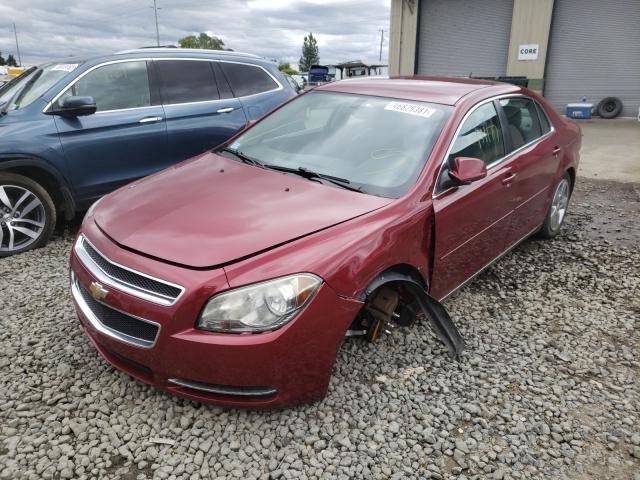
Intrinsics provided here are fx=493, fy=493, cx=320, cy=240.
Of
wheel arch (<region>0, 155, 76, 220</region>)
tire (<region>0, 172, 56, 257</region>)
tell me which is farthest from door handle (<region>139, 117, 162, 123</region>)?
tire (<region>0, 172, 56, 257</region>)

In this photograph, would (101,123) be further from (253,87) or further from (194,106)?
(253,87)

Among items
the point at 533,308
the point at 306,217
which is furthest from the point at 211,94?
the point at 533,308

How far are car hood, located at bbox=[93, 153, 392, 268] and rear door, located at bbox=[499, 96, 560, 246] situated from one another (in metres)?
1.67

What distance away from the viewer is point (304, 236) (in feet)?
7.71

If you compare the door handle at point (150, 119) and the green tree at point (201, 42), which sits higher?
the green tree at point (201, 42)

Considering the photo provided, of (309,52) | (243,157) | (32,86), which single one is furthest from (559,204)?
(309,52)

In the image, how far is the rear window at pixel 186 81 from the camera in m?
5.26

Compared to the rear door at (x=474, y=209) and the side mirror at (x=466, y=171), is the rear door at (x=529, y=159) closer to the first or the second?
the rear door at (x=474, y=209)

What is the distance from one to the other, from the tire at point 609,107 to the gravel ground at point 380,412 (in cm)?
1573

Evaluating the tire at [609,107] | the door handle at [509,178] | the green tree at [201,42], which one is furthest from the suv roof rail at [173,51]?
the green tree at [201,42]

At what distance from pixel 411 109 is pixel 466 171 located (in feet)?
2.15

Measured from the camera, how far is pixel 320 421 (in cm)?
245

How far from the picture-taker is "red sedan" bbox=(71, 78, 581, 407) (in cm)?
213

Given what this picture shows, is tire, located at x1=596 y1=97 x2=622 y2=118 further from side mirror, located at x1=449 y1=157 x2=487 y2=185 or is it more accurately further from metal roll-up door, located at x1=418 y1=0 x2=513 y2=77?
side mirror, located at x1=449 y1=157 x2=487 y2=185
